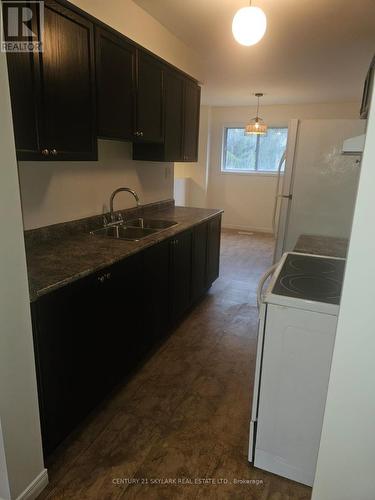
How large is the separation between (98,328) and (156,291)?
70 cm

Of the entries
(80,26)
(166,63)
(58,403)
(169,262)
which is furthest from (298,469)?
(166,63)

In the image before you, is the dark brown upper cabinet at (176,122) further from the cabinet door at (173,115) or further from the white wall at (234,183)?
the white wall at (234,183)

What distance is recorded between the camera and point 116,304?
6.34 feet

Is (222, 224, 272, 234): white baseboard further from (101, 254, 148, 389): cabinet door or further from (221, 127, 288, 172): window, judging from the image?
(101, 254, 148, 389): cabinet door

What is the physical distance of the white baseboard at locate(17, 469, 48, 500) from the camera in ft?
4.57

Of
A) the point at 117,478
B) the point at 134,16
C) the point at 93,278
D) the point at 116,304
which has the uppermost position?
the point at 134,16

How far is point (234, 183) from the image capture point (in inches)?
275

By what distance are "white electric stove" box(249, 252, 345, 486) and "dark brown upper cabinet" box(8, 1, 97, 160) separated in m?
1.30

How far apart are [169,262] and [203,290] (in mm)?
1014

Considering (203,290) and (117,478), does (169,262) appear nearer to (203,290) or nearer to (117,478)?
(203,290)

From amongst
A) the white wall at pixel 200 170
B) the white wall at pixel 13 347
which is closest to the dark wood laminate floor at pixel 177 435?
the white wall at pixel 13 347

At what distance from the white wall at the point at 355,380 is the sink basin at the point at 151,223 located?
2.09 metres

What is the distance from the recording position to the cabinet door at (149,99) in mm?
2502

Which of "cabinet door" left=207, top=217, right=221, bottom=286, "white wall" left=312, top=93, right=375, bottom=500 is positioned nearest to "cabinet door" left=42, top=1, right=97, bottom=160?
"white wall" left=312, top=93, right=375, bottom=500
